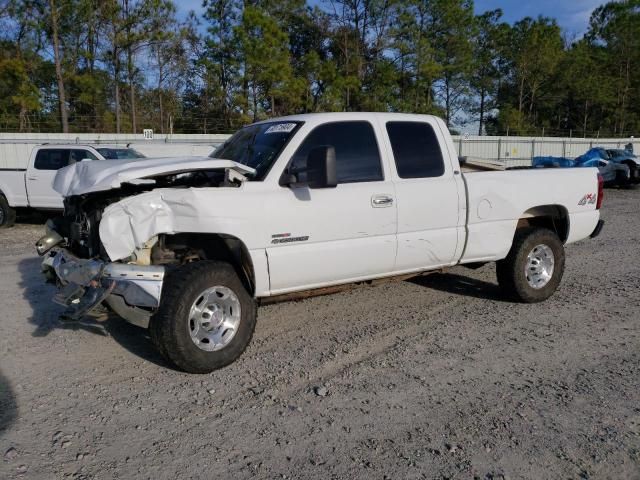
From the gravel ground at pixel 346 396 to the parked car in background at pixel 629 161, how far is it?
1913cm

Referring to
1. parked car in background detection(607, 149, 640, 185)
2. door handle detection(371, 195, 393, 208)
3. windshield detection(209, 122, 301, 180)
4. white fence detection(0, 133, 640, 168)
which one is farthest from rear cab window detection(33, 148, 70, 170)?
parked car in background detection(607, 149, 640, 185)

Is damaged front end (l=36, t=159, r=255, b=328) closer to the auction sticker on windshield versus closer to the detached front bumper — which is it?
the detached front bumper

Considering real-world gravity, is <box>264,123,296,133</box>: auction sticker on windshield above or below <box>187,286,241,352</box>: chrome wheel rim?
above

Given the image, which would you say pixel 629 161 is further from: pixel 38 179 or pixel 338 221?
pixel 338 221

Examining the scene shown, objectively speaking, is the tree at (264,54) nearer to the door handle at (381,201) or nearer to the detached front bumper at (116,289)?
the door handle at (381,201)

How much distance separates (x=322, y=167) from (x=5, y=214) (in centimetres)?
1068

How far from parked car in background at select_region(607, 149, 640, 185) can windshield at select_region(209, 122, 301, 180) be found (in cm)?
2180

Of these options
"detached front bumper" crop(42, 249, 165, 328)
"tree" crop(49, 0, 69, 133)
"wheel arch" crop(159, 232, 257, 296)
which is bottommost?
"detached front bumper" crop(42, 249, 165, 328)

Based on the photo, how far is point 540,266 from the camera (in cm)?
613

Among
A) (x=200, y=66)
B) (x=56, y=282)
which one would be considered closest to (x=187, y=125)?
(x=200, y=66)

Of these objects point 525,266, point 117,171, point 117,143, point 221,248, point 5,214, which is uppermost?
point 117,143

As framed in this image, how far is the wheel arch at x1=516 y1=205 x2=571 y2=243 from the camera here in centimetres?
614

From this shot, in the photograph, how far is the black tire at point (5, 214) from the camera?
12.2 metres

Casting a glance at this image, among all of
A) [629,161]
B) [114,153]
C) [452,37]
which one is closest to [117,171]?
[114,153]
